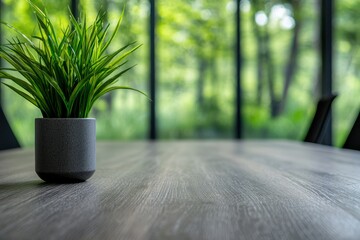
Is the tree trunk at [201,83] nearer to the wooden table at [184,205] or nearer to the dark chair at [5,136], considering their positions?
the dark chair at [5,136]

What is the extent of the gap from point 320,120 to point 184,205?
1861mm

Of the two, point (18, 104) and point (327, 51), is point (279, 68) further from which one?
point (18, 104)

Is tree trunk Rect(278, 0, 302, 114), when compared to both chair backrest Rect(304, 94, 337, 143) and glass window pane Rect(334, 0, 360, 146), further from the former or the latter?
chair backrest Rect(304, 94, 337, 143)

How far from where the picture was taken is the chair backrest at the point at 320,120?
2324 mm

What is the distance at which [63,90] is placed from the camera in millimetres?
899

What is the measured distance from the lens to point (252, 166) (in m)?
1.24

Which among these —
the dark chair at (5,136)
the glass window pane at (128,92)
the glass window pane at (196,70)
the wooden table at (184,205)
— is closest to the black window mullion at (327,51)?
the glass window pane at (196,70)

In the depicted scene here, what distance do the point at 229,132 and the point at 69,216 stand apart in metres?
4.06

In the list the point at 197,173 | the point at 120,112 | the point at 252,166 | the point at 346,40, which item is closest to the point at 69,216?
the point at 197,173

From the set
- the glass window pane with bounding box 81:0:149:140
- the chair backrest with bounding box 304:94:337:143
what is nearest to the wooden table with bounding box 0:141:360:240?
the chair backrest with bounding box 304:94:337:143

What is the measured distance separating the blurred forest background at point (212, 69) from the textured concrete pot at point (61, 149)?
346cm

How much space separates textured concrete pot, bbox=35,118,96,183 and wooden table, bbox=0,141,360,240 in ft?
0.09

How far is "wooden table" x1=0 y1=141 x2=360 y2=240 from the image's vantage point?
50cm

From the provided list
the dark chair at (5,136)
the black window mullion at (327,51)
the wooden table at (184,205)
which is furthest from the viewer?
the black window mullion at (327,51)
